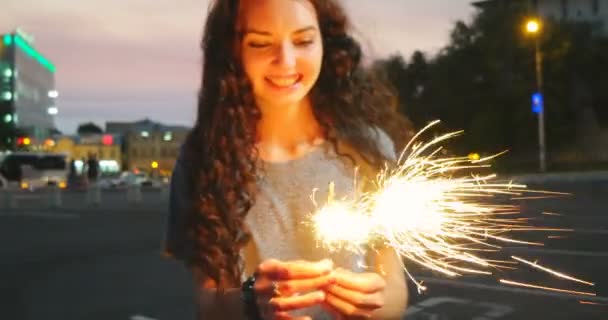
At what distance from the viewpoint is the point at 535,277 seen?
8.00m

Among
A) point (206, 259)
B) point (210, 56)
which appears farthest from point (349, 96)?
point (206, 259)

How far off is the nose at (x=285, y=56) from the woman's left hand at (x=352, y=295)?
54 cm

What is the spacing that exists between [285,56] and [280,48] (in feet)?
0.10

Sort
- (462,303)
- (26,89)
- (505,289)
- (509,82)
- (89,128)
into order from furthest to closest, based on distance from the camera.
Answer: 1. (89,128)
2. (26,89)
3. (509,82)
4. (505,289)
5. (462,303)

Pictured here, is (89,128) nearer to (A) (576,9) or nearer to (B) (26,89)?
(B) (26,89)

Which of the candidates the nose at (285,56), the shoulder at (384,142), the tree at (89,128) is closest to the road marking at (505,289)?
the shoulder at (384,142)

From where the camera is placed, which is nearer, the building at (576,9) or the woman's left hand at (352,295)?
the woman's left hand at (352,295)

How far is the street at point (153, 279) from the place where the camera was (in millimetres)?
6906

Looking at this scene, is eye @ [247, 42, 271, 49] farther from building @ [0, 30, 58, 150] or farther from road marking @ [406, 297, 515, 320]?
building @ [0, 30, 58, 150]

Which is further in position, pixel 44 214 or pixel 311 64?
pixel 44 214

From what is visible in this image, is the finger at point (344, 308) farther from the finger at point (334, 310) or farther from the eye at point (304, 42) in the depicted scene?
the eye at point (304, 42)

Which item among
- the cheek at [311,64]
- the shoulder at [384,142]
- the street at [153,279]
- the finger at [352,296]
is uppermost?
the cheek at [311,64]

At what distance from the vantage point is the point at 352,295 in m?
1.56

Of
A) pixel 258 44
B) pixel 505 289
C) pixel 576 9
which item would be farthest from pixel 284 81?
pixel 576 9
